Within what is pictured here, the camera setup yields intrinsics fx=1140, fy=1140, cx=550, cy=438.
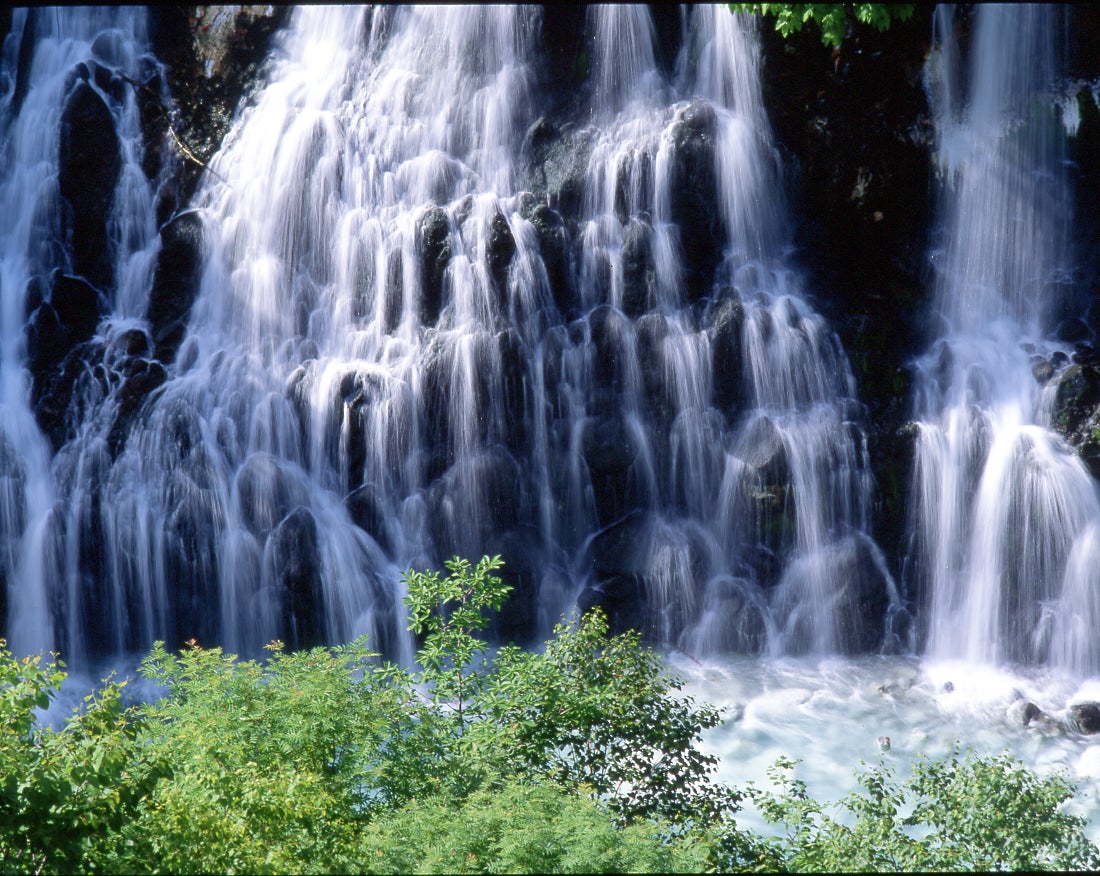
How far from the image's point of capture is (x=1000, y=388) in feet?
51.2

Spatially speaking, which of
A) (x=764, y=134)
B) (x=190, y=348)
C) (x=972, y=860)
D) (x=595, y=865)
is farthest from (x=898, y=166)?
(x=595, y=865)

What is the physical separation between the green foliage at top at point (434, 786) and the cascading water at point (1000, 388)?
646cm

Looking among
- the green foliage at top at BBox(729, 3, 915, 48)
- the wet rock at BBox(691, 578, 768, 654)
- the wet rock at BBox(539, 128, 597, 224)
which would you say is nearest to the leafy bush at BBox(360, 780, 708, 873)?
the wet rock at BBox(691, 578, 768, 654)

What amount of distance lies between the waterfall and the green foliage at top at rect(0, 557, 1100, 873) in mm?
6025

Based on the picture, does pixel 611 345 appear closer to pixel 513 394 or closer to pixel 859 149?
pixel 513 394

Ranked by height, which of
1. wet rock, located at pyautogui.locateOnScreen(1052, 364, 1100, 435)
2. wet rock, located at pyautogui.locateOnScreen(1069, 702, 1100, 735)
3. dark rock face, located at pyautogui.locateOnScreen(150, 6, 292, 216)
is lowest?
wet rock, located at pyautogui.locateOnScreen(1069, 702, 1100, 735)

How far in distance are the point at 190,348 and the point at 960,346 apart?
36.2 feet

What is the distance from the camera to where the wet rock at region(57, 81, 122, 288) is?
57.0 ft

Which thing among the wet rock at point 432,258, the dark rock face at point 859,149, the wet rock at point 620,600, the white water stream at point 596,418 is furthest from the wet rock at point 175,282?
the dark rock face at point 859,149

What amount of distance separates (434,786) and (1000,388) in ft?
35.6

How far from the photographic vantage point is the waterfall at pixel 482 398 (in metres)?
15.2

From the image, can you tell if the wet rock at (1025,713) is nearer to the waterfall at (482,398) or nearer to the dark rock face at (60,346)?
the waterfall at (482,398)

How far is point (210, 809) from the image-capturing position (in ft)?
22.2

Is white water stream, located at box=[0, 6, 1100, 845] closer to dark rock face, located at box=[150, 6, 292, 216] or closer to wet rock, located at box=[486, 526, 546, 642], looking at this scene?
wet rock, located at box=[486, 526, 546, 642]
